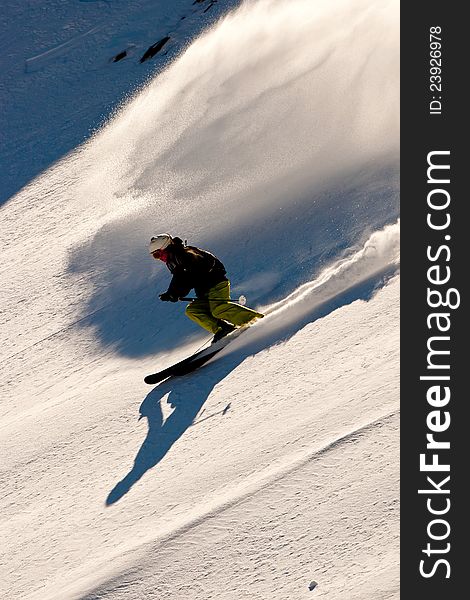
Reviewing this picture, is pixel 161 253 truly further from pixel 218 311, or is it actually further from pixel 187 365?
pixel 187 365

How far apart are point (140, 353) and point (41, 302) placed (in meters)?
2.49

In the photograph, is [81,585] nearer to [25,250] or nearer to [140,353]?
[140,353]

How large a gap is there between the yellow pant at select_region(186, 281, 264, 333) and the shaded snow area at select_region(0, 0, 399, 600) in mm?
203

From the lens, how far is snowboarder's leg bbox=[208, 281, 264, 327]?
28.9 ft

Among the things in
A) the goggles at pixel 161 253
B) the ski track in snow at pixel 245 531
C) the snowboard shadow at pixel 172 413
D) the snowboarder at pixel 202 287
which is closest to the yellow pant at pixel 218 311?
the snowboarder at pixel 202 287

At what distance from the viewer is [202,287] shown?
884 centimetres

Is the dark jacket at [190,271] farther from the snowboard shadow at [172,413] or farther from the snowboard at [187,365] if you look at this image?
the snowboard shadow at [172,413]

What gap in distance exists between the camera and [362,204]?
10.6 m

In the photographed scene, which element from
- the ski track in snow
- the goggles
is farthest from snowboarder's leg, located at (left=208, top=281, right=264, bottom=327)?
the ski track in snow

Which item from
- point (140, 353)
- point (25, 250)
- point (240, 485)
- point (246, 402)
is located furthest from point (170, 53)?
point (240, 485)

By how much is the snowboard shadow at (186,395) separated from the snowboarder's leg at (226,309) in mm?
281

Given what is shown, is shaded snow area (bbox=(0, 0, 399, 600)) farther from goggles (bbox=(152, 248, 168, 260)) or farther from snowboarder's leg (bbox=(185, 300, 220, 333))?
goggles (bbox=(152, 248, 168, 260))

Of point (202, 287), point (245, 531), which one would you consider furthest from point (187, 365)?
point (245, 531)

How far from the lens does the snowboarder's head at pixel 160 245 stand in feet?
28.1
